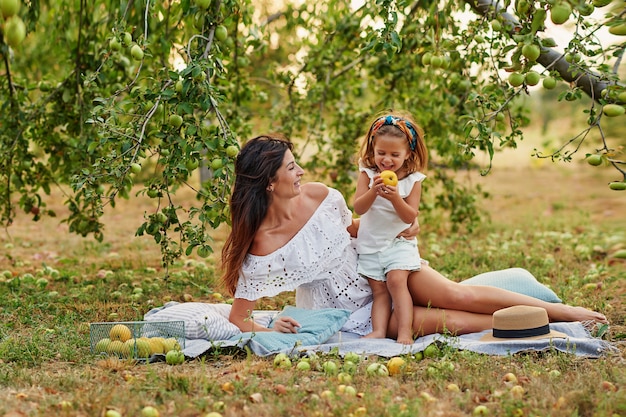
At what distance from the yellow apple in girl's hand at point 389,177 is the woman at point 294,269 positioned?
0.42 metres

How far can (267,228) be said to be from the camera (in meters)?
3.72

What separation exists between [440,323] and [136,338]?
56.0 inches

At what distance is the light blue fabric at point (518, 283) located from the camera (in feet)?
12.7

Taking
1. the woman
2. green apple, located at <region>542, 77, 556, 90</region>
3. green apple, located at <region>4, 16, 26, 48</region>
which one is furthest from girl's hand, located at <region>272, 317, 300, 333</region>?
green apple, located at <region>4, 16, 26, 48</region>

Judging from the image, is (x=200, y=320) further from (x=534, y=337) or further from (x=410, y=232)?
(x=534, y=337)

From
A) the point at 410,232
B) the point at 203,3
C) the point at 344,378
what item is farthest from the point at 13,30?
the point at 410,232

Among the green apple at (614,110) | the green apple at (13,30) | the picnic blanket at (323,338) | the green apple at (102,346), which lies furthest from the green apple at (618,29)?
the green apple at (102,346)

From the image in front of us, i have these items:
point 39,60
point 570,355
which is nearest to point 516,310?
point 570,355

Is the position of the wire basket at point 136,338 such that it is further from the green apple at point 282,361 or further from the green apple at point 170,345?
the green apple at point 282,361

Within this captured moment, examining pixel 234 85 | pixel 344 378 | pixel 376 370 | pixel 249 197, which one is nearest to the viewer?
pixel 344 378

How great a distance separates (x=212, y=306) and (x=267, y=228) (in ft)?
1.76

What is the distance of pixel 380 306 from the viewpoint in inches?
144

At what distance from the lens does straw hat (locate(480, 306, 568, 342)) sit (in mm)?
3332

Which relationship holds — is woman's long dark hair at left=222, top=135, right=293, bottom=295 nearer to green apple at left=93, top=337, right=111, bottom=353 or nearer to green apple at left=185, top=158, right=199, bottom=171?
green apple at left=185, top=158, right=199, bottom=171
